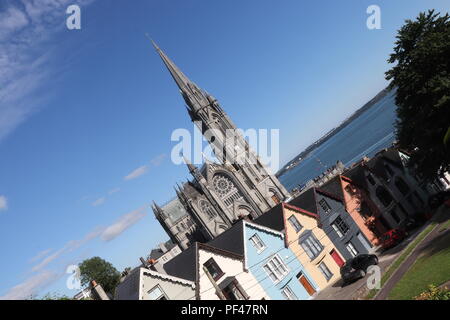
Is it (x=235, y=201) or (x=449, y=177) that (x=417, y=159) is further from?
(x=235, y=201)

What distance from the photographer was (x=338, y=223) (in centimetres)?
4403

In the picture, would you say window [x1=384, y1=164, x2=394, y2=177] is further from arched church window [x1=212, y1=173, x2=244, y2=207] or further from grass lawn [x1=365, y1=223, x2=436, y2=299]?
arched church window [x1=212, y1=173, x2=244, y2=207]

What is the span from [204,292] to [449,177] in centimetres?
4174

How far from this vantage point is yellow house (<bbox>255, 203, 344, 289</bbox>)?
3956 centimetres

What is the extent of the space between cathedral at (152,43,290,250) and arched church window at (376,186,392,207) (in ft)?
115

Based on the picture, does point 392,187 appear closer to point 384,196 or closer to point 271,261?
point 384,196

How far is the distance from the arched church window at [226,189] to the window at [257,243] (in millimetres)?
47140

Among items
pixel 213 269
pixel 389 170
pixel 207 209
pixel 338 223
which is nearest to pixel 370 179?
pixel 389 170

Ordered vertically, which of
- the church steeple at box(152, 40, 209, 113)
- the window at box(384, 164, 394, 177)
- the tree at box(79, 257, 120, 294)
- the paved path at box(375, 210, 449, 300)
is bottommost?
the paved path at box(375, 210, 449, 300)

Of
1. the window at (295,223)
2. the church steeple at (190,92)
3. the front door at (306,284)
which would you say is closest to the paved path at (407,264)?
the front door at (306,284)

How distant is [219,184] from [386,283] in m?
62.6

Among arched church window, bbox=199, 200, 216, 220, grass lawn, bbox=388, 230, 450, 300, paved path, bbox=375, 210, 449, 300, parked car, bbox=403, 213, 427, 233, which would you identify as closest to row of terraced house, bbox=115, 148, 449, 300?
parked car, bbox=403, 213, 427, 233

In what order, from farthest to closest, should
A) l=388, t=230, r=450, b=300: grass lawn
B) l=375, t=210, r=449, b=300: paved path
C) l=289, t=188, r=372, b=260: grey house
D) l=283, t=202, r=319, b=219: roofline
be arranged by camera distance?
l=289, t=188, r=372, b=260: grey house, l=283, t=202, r=319, b=219: roofline, l=375, t=210, r=449, b=300: paved path, l=388, t=230, r=450, b=300: grass lawn
